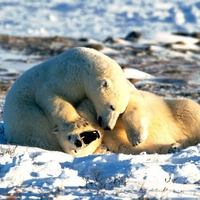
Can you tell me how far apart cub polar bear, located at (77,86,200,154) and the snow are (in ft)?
2.99

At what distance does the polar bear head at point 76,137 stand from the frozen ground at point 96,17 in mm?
25045

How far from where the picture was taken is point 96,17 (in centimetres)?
4003

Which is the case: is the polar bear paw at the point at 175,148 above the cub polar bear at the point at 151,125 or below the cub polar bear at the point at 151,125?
below

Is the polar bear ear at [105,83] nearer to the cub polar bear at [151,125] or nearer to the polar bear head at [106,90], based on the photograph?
the polar bear head at [106,90]

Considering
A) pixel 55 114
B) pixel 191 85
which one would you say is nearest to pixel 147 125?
pixel 55 114

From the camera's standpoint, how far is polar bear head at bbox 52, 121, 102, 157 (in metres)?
5.31

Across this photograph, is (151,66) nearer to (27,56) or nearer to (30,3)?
(27,56)

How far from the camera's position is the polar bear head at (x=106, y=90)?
217 inches

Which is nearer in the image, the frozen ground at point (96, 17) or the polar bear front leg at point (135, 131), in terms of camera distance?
the polar bear front leg at point (135, 131)

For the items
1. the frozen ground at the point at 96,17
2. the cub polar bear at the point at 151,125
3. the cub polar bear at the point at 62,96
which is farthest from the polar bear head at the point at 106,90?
the frozen ground at the point at 96,17

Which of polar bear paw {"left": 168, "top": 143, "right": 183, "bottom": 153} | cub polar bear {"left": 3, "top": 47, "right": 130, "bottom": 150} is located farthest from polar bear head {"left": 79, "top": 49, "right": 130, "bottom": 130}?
polar bear paw {"left": 168, "top": 143, "right": 183, "bottom": 153}

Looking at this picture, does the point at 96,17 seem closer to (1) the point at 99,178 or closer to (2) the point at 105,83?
(2) the point at 105,83

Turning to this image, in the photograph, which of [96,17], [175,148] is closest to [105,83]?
[175,148]

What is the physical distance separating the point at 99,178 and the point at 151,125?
6.60 feet
